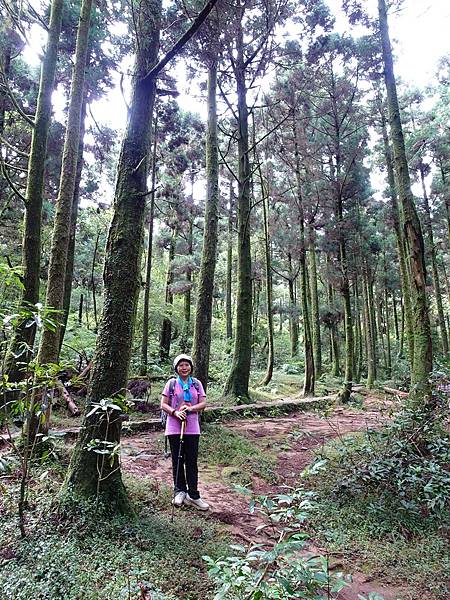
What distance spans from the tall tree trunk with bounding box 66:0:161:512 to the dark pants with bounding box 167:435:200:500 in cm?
81

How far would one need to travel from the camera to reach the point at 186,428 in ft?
14.0

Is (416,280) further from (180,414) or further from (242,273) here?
(180,414)

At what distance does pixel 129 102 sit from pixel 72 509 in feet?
13.1

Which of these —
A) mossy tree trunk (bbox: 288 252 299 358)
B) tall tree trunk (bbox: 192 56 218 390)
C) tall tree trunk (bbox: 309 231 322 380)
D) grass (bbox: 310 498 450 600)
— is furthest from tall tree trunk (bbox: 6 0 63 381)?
mossy tree trunk (bbox: 288 252 299 358)

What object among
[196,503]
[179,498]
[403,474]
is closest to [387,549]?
[403,474]

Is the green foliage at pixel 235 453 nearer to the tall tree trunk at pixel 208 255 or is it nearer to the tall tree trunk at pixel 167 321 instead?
the tall tree trunk at pixel 208 255

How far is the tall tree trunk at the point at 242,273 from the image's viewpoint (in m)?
10.1

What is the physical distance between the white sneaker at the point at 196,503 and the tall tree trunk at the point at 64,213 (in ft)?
8.30

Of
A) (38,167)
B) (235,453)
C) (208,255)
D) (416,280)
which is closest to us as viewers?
(38,167)

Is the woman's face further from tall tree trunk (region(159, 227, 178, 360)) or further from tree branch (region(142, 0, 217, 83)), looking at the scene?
tall tree trunk (region(159, 227, 178, 360))

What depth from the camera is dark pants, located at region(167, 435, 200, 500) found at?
423 cm

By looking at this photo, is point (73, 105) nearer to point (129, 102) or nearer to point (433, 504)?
point (129, 102)

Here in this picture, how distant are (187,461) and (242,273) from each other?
6.67m

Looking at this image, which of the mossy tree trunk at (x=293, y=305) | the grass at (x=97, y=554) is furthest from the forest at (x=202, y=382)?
the mossy tree trunk at (x=293, y=305)
